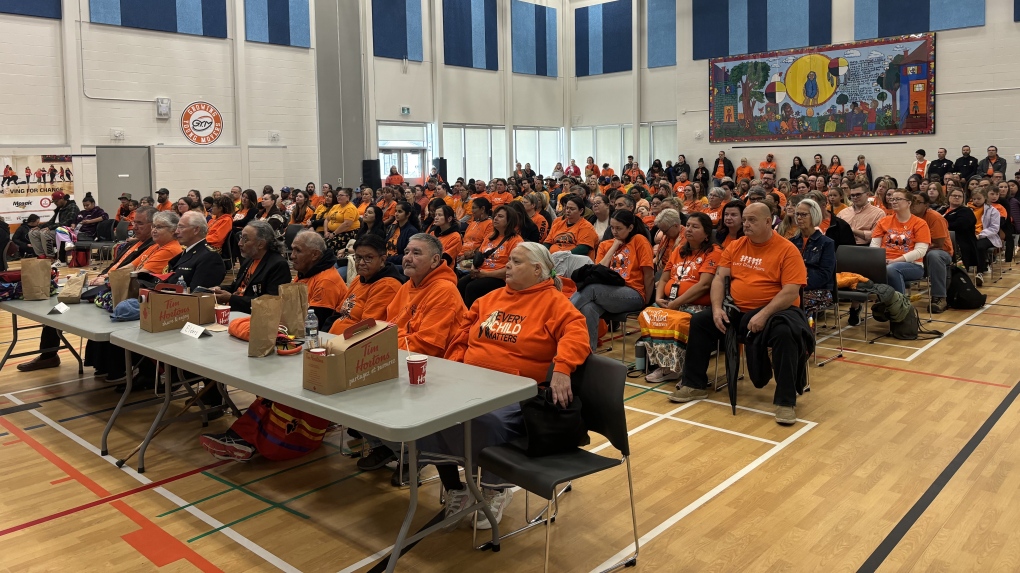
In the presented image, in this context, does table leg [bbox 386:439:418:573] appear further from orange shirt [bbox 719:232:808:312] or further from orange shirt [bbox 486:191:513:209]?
orange shirt [bbox 486:191:513:209]

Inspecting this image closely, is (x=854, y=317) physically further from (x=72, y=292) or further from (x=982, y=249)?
(x=72, y=292)

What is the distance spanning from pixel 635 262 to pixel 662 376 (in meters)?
0.91

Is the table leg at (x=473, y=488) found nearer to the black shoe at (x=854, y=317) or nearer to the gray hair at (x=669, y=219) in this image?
the gray hair at (x=669, y=219)

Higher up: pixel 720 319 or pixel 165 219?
pixel 165 219

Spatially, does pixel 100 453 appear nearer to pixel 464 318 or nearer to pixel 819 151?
pixel 464 318

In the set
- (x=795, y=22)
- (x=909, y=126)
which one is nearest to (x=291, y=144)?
(x=795, y=22)

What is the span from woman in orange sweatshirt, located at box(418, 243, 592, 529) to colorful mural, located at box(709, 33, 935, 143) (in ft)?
52.1

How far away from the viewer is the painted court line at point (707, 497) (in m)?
3.14

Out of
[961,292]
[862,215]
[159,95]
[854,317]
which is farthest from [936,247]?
[159,95]

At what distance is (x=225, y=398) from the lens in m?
4.69

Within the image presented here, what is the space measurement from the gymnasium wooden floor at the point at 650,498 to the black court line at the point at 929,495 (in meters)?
0.01

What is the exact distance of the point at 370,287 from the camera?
4430 mm

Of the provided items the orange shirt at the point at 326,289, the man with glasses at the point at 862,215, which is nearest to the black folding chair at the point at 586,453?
the orange shirt at the point at 326,289

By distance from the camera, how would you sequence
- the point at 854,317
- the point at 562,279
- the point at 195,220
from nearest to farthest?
the point at 195,220 → the point at 562,279 → the point at 854,317
